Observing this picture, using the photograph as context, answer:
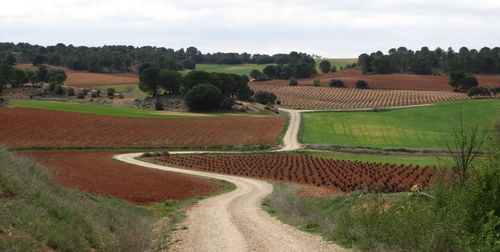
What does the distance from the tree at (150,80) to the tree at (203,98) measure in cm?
1787

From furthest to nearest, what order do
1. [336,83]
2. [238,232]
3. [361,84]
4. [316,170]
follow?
[336,83], [361,84], [316,170], [238,232]

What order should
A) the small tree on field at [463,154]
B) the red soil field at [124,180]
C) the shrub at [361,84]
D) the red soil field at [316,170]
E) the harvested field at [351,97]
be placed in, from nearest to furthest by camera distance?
1. the small tree on field at [463,154]
2. the red soil field at [124,180]
3. the red soil field at [316,170]
4. the harvested field at [351,97]
5. the shrub at [361,84]

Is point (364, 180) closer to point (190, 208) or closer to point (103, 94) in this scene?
point (190, 208)

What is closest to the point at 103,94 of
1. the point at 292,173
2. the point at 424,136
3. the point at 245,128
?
the point at 245,128

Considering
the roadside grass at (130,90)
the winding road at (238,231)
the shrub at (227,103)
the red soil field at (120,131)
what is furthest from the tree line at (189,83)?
the winding road at (238,231)

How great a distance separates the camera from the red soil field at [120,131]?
69.0 meters

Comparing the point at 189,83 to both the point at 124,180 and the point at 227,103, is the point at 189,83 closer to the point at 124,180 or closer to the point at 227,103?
the point at 227,103

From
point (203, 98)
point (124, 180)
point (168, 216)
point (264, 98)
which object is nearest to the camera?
point (168, 216)

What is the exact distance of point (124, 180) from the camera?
39.7m

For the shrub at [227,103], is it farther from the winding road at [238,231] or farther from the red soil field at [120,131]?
the winding road at [238,231]

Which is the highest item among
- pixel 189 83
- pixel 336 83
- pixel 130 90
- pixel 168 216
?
pixel 189 83

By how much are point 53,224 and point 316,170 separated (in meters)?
42.2

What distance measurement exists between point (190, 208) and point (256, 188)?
13474mm

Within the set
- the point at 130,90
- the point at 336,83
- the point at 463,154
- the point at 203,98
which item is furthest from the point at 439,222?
the point at 336,83
